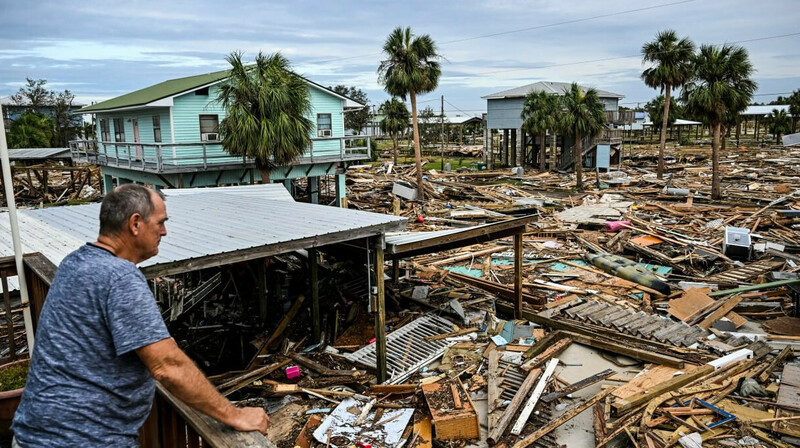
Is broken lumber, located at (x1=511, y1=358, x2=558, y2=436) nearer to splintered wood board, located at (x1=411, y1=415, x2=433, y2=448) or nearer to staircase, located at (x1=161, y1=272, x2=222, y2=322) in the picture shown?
splintered wood board, located at (x1=411, y1=415, x2=433, y2=448)

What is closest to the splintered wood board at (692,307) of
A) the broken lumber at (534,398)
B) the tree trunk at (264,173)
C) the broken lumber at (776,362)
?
the broken lumber at (776,362)

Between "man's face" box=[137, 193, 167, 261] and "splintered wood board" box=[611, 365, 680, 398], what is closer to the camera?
"man's face" box=[137, 193, 167, 261]

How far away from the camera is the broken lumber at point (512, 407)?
7887 mm

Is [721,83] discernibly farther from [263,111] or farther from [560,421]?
[560,421]

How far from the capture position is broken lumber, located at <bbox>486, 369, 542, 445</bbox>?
789 centimetres

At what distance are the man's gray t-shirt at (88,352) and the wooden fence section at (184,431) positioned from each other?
303mm

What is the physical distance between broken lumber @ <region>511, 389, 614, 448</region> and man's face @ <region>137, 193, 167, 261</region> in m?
6.42

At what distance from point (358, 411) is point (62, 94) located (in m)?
73.1

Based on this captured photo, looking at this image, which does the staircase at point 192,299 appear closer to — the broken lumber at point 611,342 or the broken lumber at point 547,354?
the broken lumber at point 611,342

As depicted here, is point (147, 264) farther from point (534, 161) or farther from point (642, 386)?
point (534, 161)

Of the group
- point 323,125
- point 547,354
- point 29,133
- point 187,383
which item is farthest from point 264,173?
point 29,133

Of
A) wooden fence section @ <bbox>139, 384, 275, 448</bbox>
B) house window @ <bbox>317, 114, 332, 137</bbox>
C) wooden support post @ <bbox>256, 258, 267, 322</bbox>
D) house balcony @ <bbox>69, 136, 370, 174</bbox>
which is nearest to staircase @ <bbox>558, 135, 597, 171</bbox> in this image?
house balcony @ <bbox>69, 136, 370, 174</bbox>

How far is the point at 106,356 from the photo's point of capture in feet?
7.44

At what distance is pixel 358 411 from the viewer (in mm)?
8883
